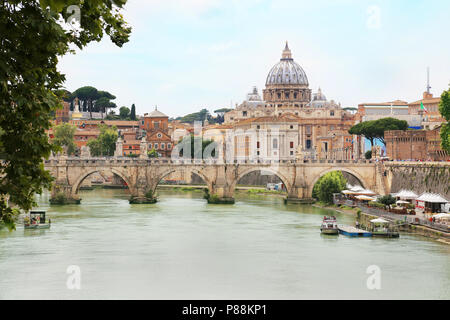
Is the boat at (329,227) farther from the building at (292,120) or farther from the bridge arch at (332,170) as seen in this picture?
the building at (292,120)

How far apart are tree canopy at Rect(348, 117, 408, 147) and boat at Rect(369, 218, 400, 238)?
34067 mm

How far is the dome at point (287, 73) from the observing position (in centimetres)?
11731

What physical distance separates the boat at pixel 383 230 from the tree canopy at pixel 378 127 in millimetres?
34067

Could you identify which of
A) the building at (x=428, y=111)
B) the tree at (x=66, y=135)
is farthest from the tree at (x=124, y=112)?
the building at (x=428, y=111)

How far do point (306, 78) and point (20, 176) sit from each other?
111 meters

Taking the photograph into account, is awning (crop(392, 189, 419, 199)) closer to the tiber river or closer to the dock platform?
the tiber river

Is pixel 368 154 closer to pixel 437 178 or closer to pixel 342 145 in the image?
pixel 342 145

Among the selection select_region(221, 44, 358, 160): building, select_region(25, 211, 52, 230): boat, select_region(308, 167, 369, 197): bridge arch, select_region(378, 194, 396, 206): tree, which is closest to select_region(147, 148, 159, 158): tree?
select_region(221, 44, 358, 160): building

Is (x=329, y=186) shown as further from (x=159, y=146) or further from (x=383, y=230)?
(x=159, y=146)

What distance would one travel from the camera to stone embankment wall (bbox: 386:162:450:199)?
3888cm

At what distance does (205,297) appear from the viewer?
19484 mm

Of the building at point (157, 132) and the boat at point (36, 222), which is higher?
the building at point (157, 132)
